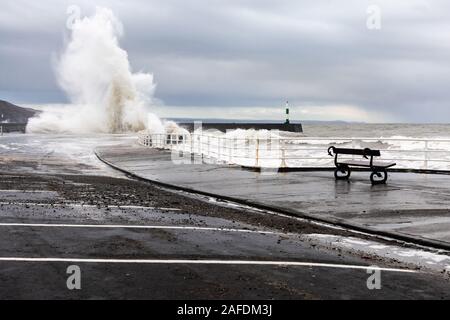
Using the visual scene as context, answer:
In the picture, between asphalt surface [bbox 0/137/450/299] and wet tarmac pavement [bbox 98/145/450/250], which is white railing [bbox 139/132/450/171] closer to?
wet tarmac pavement [bbox 98/145/450/250]

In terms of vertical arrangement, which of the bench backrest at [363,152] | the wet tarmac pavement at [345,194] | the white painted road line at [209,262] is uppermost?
the bench backrest at [363,152]

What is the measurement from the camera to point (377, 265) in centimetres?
734

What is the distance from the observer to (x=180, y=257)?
7.49 metres

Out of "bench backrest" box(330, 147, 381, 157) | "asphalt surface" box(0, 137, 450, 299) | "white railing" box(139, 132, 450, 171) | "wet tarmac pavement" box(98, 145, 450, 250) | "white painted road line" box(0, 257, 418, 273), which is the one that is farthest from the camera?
"white railing" box(139, 132, 450, 171)

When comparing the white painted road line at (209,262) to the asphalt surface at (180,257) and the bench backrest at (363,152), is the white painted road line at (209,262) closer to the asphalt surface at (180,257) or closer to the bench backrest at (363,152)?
the asphalt surface at (180,257)

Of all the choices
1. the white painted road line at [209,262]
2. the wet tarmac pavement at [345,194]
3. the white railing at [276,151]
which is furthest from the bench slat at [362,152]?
the white painted road line at [209,262]

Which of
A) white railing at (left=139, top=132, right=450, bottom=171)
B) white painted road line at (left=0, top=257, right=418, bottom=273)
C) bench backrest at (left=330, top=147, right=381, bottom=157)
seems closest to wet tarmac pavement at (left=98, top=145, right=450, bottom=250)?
bench backrest at (left=330, top=147, right=381, bottom=157)

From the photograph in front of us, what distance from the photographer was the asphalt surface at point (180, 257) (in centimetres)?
604

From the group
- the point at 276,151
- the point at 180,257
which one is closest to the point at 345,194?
the point at 180,257

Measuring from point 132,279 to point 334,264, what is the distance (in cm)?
249

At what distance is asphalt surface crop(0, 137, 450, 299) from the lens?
6.04 m

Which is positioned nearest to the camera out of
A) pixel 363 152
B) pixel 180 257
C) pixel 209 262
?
pixel 209 262

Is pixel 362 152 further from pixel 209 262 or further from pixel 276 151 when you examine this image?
pixel 276 151
